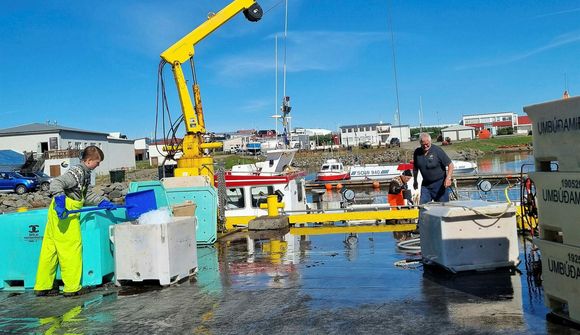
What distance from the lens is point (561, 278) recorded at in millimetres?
4500

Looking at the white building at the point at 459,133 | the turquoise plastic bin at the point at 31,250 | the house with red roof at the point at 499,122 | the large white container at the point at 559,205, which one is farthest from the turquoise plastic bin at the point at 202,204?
the house with red roof at the point at 499,122

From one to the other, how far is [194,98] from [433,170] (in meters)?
7.27

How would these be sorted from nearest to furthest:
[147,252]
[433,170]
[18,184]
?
[147,252]
[433,170]
[18,184]

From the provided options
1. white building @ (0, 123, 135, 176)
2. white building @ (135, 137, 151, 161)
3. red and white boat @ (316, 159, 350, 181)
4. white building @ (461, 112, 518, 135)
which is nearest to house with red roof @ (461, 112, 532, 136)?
white building @ (461, 112, 518, 135)

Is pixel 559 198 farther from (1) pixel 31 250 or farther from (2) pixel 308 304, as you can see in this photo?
(1) pixel 31 250

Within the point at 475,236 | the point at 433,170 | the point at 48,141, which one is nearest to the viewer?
the point at 475,236

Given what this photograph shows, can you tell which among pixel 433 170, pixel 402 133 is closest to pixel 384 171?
pixel 433 170

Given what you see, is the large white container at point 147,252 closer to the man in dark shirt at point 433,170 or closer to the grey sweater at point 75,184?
the grey sweater at point 75,184

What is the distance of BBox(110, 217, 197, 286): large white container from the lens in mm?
6766

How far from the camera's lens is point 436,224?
666cm

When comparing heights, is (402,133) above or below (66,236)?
above

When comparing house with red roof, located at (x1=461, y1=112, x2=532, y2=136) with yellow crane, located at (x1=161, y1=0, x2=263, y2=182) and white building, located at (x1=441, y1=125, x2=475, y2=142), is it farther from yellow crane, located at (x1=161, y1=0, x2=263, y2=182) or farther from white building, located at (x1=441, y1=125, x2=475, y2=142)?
yellow crane, located at (x1=161, y1=0, x2=263, y2=182)

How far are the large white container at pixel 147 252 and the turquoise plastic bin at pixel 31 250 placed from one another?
0.77ft

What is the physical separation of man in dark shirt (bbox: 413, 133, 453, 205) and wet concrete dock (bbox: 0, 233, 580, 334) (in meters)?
1.81
